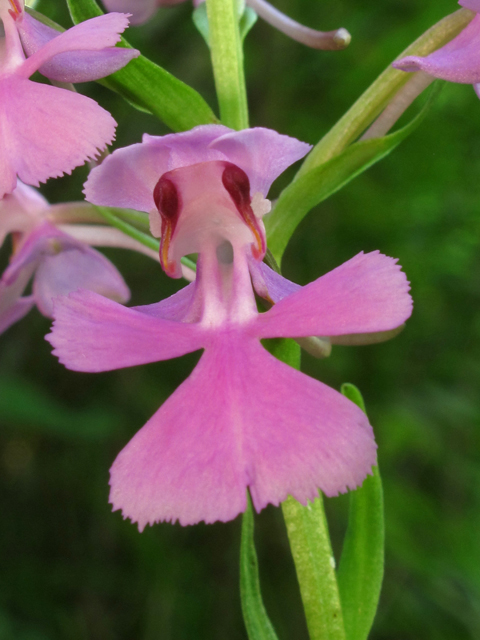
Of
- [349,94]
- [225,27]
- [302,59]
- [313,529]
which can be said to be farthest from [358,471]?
[302,59]

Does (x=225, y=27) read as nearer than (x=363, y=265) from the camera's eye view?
No

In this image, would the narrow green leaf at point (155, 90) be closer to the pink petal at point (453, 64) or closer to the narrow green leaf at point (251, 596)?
the pink petal at point (453, 64)

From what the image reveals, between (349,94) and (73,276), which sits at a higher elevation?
(73,276)

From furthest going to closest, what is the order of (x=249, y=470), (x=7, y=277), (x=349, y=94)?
(x=349, y=94) → (x=7, y=277) → (x=249, y=470)

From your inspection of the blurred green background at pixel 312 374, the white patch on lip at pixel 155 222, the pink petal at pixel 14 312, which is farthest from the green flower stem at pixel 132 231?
the blurred green background at pixel 312 374

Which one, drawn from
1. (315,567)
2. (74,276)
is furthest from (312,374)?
(315,567)

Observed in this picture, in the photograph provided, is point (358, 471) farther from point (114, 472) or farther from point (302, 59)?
point (302, 59)
